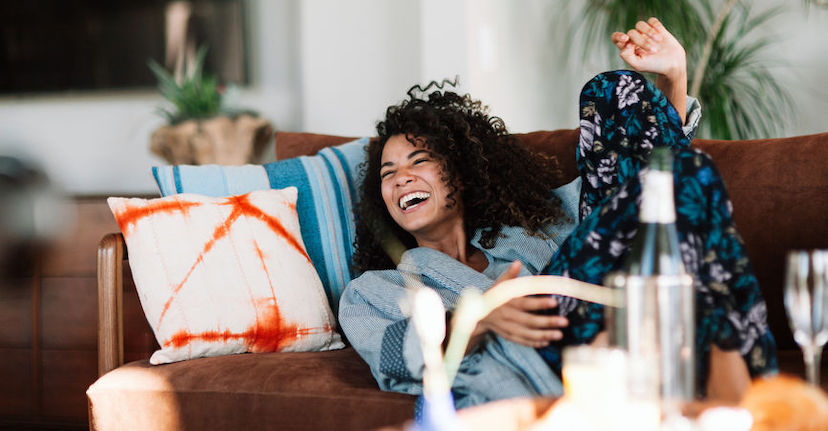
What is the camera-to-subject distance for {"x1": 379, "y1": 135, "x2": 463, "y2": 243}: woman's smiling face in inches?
68.9

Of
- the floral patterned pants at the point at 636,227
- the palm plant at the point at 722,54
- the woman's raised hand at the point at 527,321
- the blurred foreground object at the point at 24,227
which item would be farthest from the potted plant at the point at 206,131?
the woman's raised hand at the point at 527,321

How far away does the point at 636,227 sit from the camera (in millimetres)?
1273

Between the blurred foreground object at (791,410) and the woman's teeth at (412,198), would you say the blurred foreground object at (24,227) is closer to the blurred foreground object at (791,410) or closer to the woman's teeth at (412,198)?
the woman's teeth at (412,198)

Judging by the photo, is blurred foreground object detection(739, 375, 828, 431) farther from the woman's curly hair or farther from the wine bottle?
the woman's curly hair

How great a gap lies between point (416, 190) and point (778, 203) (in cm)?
82

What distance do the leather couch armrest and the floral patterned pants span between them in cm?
91

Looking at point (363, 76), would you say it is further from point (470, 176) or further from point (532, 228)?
point (532, 228)

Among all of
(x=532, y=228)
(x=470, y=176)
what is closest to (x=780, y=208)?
(x=532, y=228)

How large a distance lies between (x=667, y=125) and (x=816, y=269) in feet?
2.39

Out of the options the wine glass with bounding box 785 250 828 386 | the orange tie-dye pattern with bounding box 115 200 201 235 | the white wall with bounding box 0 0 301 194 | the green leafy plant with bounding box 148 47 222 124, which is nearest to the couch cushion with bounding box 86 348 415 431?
the orange tie-dye pattern with bounding box 115 200 201 235

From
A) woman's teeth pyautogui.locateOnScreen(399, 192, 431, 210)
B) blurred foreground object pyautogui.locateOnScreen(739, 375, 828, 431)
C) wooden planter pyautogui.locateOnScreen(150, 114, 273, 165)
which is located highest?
wooden planter pyautogui.locateOnScreen(150, 114, 273, 165)

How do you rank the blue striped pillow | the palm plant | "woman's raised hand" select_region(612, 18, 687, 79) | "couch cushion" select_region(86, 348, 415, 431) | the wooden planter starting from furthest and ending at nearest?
1. the wooden planter
2. the palm plant
3. the blue striped pillow
4. "woman's raised hand" select_region(612, 18, 687, 79)
5. "couch cushion" select_region(86, 348, 415, 431)

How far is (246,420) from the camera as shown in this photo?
1471 mm

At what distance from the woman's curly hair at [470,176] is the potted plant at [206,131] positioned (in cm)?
112
